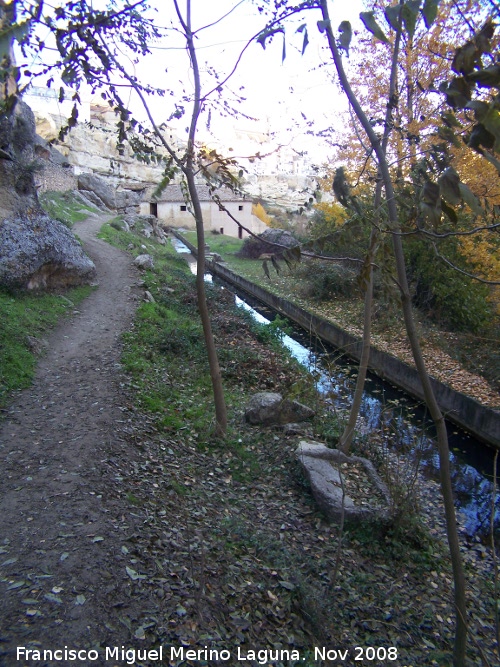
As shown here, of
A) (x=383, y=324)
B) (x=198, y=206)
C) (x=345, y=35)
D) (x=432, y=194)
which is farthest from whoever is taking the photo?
(x=383, y=324)

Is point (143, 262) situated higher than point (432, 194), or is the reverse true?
point (432, 194)

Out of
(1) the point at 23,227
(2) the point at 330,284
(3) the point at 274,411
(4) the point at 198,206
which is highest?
(4) the point at 198,206

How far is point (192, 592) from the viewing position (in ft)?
14.1

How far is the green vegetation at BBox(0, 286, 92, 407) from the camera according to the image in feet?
25.7

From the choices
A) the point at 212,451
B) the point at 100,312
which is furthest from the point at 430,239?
the point at 100,312

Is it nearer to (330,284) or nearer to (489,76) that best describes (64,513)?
(489,76)

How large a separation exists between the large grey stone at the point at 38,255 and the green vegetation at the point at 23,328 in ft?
1.24

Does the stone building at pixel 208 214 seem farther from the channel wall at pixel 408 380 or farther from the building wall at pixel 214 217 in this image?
the channel wall at pixel 408 380

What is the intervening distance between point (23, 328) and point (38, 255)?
271 centimetres

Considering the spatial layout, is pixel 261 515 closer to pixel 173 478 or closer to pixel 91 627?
pixel 173 478

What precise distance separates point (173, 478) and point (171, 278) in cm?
1316

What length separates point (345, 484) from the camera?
23.5 ft

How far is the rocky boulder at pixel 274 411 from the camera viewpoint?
28.9ft

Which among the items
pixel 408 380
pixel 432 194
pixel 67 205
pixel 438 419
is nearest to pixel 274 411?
pixel 438 419
